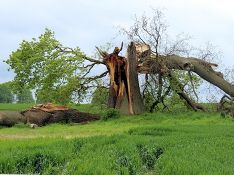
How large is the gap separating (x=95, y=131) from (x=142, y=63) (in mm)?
8891

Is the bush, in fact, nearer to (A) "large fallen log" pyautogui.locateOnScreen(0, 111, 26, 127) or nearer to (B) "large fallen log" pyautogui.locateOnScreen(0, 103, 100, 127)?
(B) "large fallen log" pyautogui.locateOnScreen(0, 103, 100, 127)

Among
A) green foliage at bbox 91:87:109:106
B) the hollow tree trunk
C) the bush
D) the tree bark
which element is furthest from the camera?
green foliage at bbox 91:87:109:106

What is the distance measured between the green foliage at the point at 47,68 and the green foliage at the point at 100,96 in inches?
61.4

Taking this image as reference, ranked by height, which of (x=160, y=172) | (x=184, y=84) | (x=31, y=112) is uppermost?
(x=184, y=84)

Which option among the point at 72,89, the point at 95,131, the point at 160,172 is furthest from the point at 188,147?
the point at 72,89

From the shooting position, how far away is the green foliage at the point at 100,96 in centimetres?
2989

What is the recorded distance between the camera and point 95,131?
817 inches

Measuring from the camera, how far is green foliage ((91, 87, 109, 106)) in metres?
29.9

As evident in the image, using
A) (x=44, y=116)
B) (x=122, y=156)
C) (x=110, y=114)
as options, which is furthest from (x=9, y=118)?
(x=122, y=156)

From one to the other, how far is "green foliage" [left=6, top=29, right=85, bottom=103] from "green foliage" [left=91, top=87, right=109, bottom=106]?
156 cm

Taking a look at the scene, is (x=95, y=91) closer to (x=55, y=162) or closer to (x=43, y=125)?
(x=43, y=125)

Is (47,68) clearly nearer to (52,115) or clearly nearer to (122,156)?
(52,115)

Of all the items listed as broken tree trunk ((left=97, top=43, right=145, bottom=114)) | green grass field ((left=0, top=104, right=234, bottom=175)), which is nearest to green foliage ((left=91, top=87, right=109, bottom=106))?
broken tree trunk ((left=97, top=43, right=145, bottom=114))

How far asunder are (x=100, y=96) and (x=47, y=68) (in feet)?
12.2
